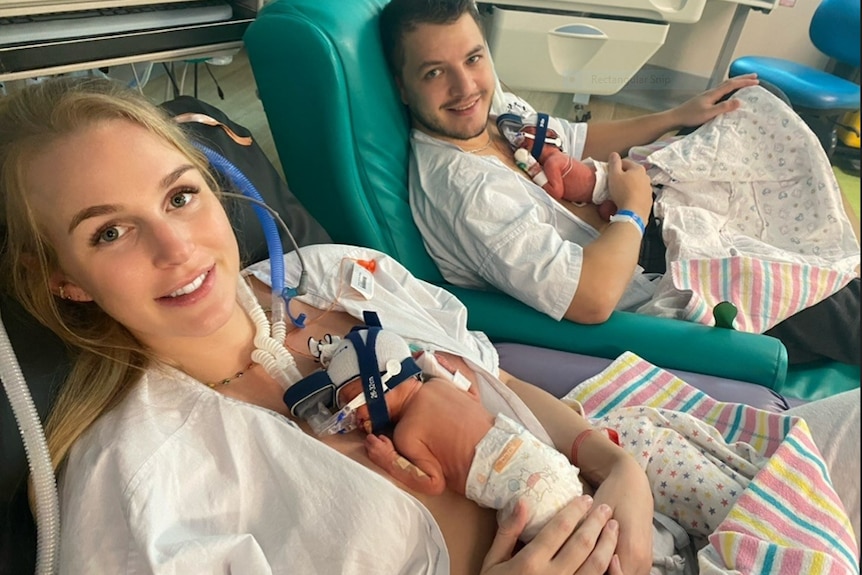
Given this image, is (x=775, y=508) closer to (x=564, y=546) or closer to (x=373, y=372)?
(x=564, y=546)

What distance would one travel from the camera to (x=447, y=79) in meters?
1.62

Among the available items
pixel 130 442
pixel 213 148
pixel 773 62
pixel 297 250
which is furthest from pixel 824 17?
pixel 773 62

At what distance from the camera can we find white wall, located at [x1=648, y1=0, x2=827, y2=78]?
2.81 m

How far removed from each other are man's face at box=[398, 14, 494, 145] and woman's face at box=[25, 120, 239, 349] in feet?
2.62

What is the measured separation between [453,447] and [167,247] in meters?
0.52

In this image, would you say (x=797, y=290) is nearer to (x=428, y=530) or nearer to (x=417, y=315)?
(x=417, y=315)

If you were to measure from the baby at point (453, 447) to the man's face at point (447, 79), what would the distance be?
0.77 m

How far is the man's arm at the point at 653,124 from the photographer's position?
2.00 metres

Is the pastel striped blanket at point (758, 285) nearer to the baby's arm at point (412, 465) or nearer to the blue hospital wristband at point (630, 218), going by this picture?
the blue hospital wristband at point (630, 218)

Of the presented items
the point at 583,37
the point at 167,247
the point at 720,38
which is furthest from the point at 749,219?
the point at 720,38

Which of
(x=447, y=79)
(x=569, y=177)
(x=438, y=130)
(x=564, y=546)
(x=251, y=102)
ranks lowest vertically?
(x=251, y=102)

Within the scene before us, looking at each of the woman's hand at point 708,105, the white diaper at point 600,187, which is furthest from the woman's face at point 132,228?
the woman's hand at point 708,105

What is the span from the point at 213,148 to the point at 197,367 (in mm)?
489

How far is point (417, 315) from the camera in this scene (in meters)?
1.27
